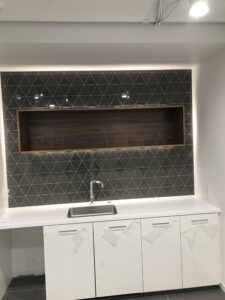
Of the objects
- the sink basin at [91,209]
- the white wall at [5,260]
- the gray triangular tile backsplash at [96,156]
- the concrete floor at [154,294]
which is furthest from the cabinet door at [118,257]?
the white wall at [5,260]

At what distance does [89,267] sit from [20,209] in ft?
3.63

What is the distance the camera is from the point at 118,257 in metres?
2.57

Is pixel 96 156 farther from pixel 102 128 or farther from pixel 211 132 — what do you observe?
pixel 211 132

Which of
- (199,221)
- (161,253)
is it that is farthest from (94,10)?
(161,253)

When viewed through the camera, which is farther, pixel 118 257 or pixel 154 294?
pixel 154 294

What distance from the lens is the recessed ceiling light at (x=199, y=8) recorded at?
189 centimetres

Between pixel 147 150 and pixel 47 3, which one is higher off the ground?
pixel 47 3

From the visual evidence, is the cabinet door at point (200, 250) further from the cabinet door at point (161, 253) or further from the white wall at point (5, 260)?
the white wall at point (5, 260)

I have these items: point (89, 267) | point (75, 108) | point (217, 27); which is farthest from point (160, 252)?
point (217, 27)

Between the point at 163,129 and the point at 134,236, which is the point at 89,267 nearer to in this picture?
the point at 134,236

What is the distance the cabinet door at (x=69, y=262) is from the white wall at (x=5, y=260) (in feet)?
1.91

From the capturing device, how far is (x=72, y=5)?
6.29ft

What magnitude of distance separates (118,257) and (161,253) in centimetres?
43

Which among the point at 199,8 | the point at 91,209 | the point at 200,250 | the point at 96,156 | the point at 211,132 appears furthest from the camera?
the point at 96,156
